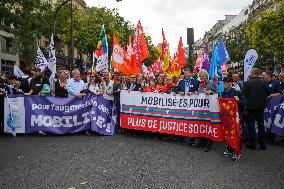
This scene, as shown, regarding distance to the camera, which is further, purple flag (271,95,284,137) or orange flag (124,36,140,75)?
orange flag (124,36,140,75)

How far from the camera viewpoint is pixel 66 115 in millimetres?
10703

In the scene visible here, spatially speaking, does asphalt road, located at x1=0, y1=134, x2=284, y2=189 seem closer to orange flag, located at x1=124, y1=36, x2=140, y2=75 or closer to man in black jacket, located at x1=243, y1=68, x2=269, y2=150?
man in black jacket, located at x1=243, y1=68, x2=269, y2=150

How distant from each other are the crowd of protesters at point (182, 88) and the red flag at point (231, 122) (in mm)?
255

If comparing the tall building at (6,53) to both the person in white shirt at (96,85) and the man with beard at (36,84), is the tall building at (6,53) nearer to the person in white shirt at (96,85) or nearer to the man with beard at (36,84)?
the man with beard at (36,84)

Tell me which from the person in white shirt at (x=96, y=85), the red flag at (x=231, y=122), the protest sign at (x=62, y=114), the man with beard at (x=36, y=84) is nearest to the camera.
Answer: the red flag at (x=231, y=122)

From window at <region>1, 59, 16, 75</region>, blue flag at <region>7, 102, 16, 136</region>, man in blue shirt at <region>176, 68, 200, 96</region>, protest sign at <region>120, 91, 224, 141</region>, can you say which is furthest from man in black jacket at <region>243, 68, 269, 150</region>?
window at <region>1, 59, 16, 75</region>

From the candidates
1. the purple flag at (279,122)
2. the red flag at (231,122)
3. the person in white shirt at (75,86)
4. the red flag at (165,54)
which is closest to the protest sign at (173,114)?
the red flag at (231,122)

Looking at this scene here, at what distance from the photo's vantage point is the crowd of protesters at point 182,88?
8.86 m

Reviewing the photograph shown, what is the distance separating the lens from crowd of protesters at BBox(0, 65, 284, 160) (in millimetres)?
8859

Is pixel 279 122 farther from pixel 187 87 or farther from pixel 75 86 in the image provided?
pixel 75 86

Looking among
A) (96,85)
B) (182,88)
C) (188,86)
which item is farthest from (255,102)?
(96,85)

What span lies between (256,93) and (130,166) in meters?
3.69

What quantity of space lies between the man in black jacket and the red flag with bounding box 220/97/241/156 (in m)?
1.18

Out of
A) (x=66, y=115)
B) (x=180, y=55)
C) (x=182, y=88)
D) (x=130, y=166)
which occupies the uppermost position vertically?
(x=180, y=55)
